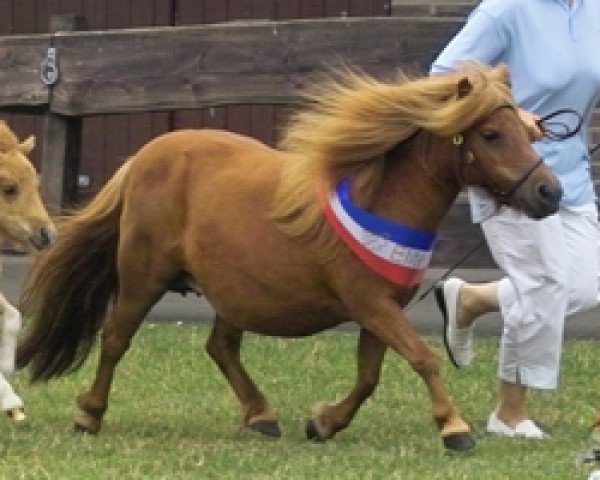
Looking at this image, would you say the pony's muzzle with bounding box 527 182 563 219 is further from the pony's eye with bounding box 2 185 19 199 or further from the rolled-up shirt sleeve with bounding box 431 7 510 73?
the pony's eye with bounding box 2 185 19 199

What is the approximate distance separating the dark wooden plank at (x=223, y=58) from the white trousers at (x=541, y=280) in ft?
9.23

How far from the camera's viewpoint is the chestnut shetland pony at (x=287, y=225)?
22.5 feet

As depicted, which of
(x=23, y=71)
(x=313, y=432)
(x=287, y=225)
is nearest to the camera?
(x=287, y=225)

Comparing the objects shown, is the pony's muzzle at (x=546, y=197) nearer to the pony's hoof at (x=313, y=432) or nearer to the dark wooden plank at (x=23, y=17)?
the pony's hoof at (x=313, y=432)

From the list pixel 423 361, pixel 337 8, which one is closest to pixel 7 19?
pixel 337 8

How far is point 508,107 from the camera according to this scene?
22.4 ft

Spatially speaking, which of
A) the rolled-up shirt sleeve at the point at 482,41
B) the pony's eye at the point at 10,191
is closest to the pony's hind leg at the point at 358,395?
the rolled-up shirt sleeve at the point at 482,41

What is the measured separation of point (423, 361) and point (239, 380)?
128 centimetres

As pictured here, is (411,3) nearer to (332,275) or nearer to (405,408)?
(405,408)

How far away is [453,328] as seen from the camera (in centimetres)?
840

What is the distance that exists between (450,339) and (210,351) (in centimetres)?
107

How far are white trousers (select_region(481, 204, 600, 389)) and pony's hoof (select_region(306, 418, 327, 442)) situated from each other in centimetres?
86

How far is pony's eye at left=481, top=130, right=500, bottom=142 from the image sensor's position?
22.4 feet

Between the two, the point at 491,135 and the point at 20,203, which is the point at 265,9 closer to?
the point at 20,203
